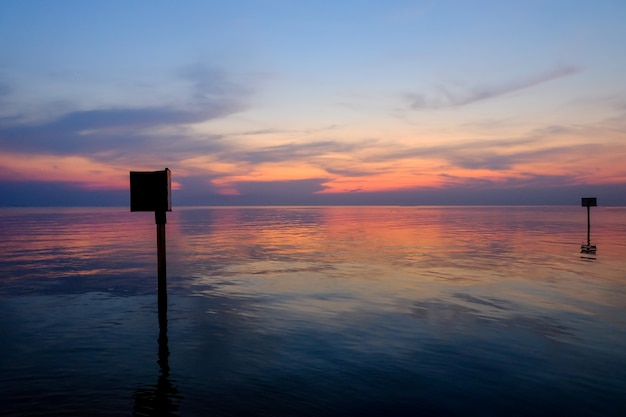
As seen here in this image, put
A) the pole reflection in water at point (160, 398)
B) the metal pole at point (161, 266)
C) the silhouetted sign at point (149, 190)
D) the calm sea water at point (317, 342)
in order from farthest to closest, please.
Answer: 1. the metal pole at point (161, 266)
2. the silhouetted sign at point (149, 190)
3. the calm sea water at point (317, 342)
4. the pole reflection in water at point (160, 398)

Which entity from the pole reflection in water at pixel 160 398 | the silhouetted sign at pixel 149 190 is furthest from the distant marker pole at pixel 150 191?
the pole reflection in water at pixel 160 398

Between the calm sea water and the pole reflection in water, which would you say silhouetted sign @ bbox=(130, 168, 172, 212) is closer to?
the calm sea water

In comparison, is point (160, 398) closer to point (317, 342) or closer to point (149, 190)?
point (317, 342)

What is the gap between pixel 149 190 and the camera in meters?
14.4

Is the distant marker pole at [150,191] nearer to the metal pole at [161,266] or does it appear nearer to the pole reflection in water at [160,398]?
the metal pole at [161,266]

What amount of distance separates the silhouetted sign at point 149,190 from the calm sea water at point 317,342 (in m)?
3.43

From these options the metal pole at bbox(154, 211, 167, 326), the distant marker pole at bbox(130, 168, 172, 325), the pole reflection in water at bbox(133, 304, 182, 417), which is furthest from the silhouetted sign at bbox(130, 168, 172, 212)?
the pole reflection in water at bbox(133, 304, 182, 417)

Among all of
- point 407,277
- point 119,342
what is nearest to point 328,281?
point 407,277

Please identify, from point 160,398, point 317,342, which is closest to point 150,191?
point 317,342

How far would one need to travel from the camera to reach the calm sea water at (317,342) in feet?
26.5

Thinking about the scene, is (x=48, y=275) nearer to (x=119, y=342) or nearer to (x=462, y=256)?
(x=119, y=342)

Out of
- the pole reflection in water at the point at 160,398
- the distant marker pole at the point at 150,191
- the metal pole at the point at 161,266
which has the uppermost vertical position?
the distant marker pole at the point at 150,191

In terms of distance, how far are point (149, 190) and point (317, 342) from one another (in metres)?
7.23

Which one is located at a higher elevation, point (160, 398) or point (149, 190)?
point (149, 190)
